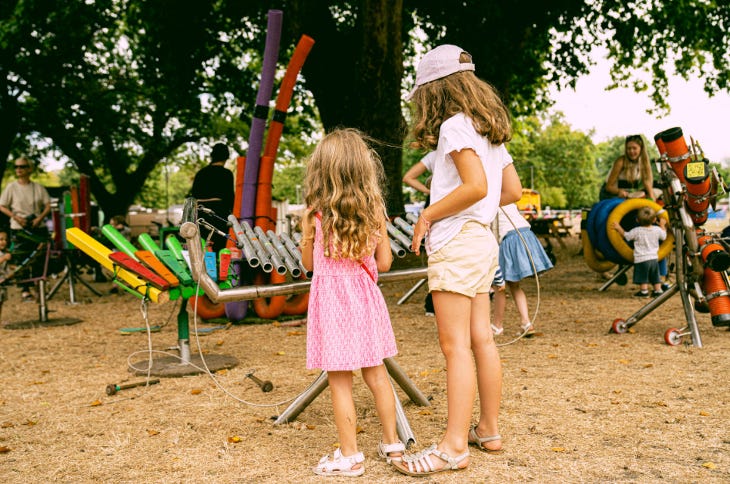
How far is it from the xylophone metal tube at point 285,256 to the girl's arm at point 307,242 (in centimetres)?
14

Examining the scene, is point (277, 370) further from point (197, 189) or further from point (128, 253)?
point (197, 189)

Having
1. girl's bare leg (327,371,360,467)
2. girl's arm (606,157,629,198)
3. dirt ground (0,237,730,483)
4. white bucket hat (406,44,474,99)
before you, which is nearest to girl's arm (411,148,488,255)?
white bucket hat (406,44,474,99)

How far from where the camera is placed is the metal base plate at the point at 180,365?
509 centimetres

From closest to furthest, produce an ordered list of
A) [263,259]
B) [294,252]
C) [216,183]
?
[263,259]
[294,252]
[216,183]

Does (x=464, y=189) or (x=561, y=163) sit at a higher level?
(x=561, y=163)

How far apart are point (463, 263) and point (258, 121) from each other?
476 cm

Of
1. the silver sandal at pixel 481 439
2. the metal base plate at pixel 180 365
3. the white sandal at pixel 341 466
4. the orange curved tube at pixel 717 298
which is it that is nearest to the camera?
the white sandal at pixel 341 466

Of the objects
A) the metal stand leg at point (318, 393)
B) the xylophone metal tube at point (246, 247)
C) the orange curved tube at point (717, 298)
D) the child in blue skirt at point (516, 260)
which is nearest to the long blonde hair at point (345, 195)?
the xylophone metal tube at point (246, 247)

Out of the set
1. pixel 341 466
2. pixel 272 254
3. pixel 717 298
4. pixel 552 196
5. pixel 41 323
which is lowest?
pixel 41 323

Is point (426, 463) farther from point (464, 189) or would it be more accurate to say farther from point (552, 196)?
point (552, 196)

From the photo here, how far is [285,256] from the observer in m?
3.56

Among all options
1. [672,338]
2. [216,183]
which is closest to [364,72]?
[216,183]

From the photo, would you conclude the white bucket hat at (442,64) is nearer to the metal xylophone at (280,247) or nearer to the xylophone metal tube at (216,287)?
the metal xylophone at (280,247)

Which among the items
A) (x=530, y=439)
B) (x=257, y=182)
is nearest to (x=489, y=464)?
(x=530, y=439)
